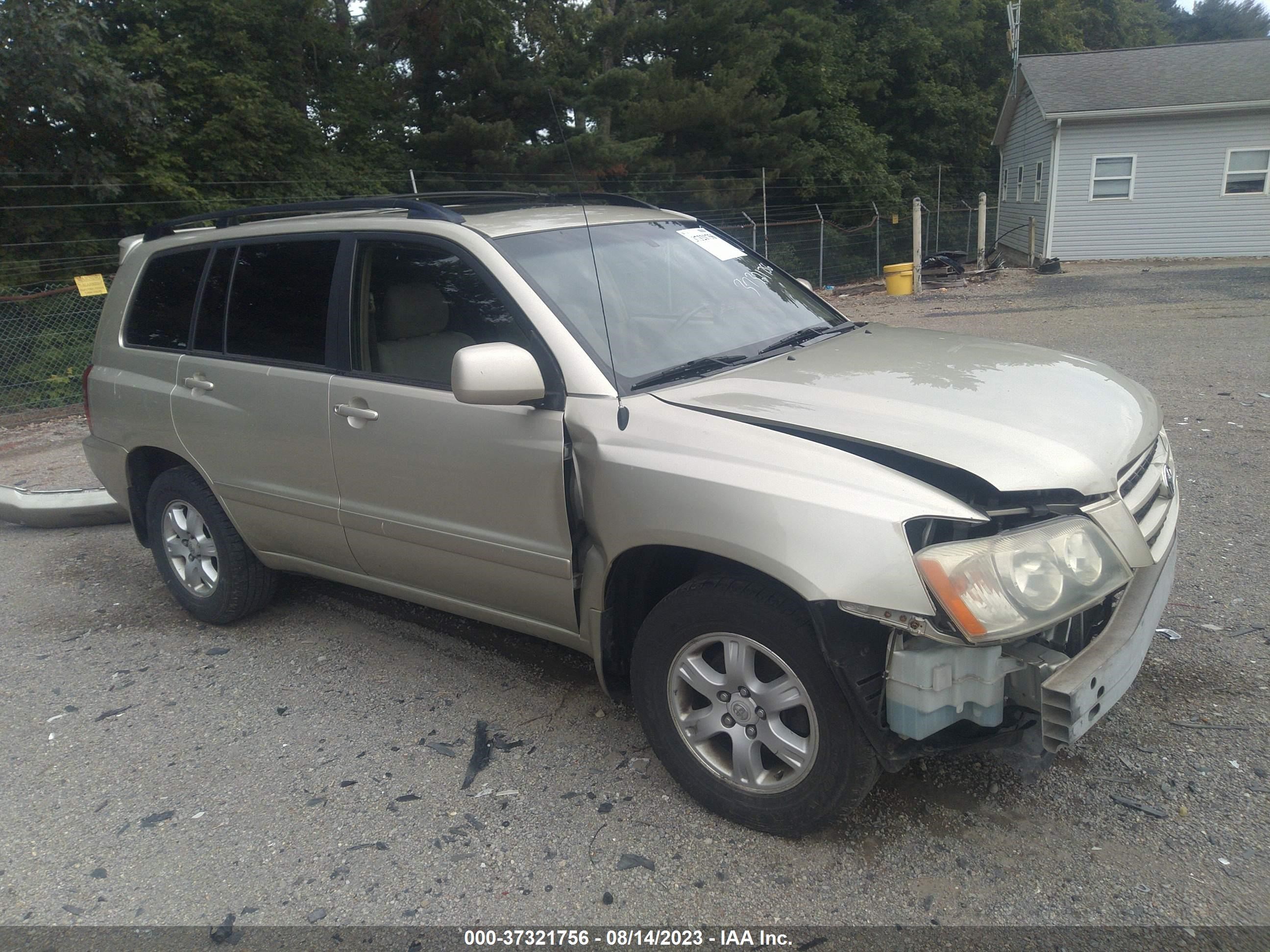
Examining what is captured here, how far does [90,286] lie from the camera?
11633 millimetres

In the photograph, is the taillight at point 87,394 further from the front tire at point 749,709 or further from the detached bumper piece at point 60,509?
the front tire at point 749,709

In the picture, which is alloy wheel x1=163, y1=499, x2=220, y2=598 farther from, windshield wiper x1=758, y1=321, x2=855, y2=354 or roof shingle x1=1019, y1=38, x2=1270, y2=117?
roof shingle x1=1019, y1=38, x2=1270, y2=117

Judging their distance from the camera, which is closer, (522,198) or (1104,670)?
(1104,670)

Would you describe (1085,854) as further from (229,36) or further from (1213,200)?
(1213,200)

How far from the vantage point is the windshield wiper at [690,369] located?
318 cm

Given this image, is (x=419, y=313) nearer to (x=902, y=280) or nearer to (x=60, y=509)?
(x=60, y=509)

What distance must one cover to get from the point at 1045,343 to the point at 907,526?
10.0 meters

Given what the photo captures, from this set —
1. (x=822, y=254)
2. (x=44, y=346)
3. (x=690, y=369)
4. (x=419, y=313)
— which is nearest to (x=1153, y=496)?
(x=690, y=369)

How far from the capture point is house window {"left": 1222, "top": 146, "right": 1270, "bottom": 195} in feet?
72.8

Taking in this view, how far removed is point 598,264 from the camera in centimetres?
360

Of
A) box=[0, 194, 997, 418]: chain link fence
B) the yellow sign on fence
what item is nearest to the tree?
box=[0, 194, 997, 418]: chain link fence

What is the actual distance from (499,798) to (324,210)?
257 cm

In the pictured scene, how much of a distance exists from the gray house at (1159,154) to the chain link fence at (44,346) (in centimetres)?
2172

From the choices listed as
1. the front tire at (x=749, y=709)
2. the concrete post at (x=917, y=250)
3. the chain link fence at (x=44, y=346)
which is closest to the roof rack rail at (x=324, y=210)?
the front tire at (x=749, y=709)
